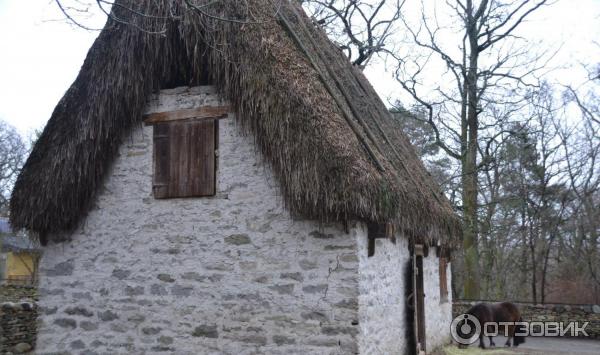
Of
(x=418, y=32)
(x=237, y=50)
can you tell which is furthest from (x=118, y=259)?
(x=418, y=32)

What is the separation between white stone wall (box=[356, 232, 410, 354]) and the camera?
228 inches

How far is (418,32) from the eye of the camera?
53.7ft

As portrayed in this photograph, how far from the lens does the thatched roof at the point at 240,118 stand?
576cm

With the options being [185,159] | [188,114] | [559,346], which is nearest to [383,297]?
[185,159]

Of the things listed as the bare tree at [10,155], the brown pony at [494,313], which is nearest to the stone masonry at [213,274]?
the brown pony at [494,313]

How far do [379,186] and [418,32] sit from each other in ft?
38.8

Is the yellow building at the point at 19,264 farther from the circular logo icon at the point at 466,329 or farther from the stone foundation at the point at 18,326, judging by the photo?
the circular logo icon at the point at 466,329

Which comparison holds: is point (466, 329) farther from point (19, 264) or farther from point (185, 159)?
point (19, 264)

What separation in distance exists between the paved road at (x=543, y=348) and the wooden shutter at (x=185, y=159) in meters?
5.23

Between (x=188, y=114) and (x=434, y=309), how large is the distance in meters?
5.36

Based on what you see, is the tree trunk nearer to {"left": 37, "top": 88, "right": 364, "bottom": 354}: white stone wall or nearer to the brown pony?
the brown pony

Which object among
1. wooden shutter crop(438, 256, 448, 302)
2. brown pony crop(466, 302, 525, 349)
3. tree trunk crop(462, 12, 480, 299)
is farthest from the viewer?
tree trunk crop(462, 12, 480, 299)

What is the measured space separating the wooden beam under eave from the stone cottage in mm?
23

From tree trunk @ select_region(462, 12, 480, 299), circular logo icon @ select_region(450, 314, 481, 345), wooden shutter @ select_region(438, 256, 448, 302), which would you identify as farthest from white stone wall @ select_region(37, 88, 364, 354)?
tree trunk @ select_region(462, 12, 480, 299)
